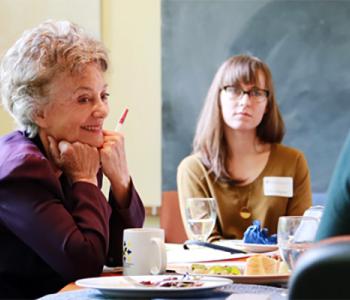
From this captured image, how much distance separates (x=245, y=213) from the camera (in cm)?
290

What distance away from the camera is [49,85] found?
1.81m

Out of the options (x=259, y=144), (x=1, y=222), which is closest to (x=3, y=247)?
(x=1, y=222)

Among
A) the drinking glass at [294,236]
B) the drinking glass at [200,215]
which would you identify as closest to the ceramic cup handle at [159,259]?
the drinking glass at [294,236]

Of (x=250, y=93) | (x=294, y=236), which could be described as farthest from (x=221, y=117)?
(x=294, y=236)

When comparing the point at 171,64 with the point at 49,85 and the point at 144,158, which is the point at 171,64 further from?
the point at 49,85

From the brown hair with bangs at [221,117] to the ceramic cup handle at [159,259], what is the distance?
1.58m

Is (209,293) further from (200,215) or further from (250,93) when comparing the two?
(250,93)

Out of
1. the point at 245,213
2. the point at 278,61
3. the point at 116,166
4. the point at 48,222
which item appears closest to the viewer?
the point at 48,222

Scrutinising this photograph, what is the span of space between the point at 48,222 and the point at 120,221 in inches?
15.4

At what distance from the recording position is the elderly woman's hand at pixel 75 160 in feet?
5.80

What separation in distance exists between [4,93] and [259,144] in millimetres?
1487

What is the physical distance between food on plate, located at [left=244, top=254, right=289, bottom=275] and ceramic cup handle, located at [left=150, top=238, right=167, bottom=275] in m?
0.17

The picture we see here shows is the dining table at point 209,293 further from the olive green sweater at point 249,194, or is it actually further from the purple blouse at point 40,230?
the olive green sweater at point 249,194

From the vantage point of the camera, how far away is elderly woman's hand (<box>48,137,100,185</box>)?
5.80ft
